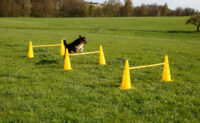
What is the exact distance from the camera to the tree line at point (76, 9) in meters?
74.9

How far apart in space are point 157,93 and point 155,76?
186cm

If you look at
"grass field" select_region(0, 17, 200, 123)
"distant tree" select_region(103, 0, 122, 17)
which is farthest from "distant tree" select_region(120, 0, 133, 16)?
"grass field" select_region(0, 17, 200, 123)

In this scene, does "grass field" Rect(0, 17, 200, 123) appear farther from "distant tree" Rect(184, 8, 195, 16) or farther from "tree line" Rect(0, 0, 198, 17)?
"distant tree" Rect(184, 8, 195, 16)

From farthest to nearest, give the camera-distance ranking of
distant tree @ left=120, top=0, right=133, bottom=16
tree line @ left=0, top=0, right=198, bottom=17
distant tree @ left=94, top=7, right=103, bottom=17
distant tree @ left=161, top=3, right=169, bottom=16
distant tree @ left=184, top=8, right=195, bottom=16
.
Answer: distant tree @ left=161, top=3, right=169, bottom=16
distant tree @ left=184, top=8, right=195, bottom=16
distant tree @ left=120, top=0, right=133, bottom=16
distant tree @ left=94, top=7, right=103, bottom=17
tree line @ left=0, top=0, right=198, bottom=17

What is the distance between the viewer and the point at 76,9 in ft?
310

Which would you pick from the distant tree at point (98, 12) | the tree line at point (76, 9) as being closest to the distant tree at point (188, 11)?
the tree line at point (76, 9)

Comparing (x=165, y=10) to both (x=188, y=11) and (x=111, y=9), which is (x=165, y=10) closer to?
(x=188, y=11)

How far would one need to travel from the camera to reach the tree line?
246 feet

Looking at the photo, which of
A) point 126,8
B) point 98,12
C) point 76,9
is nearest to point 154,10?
point 126,8

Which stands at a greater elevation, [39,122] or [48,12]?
[48,12]

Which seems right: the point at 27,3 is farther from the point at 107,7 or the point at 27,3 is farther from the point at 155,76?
the point at 155,76

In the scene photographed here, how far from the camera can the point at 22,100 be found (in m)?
4.54

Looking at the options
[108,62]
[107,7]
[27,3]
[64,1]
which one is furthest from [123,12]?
[108,62]

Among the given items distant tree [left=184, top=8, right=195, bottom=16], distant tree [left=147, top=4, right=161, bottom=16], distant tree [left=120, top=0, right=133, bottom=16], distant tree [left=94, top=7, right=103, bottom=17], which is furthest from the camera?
distant tree [left=147, top=4, right=161, bottom=16]
